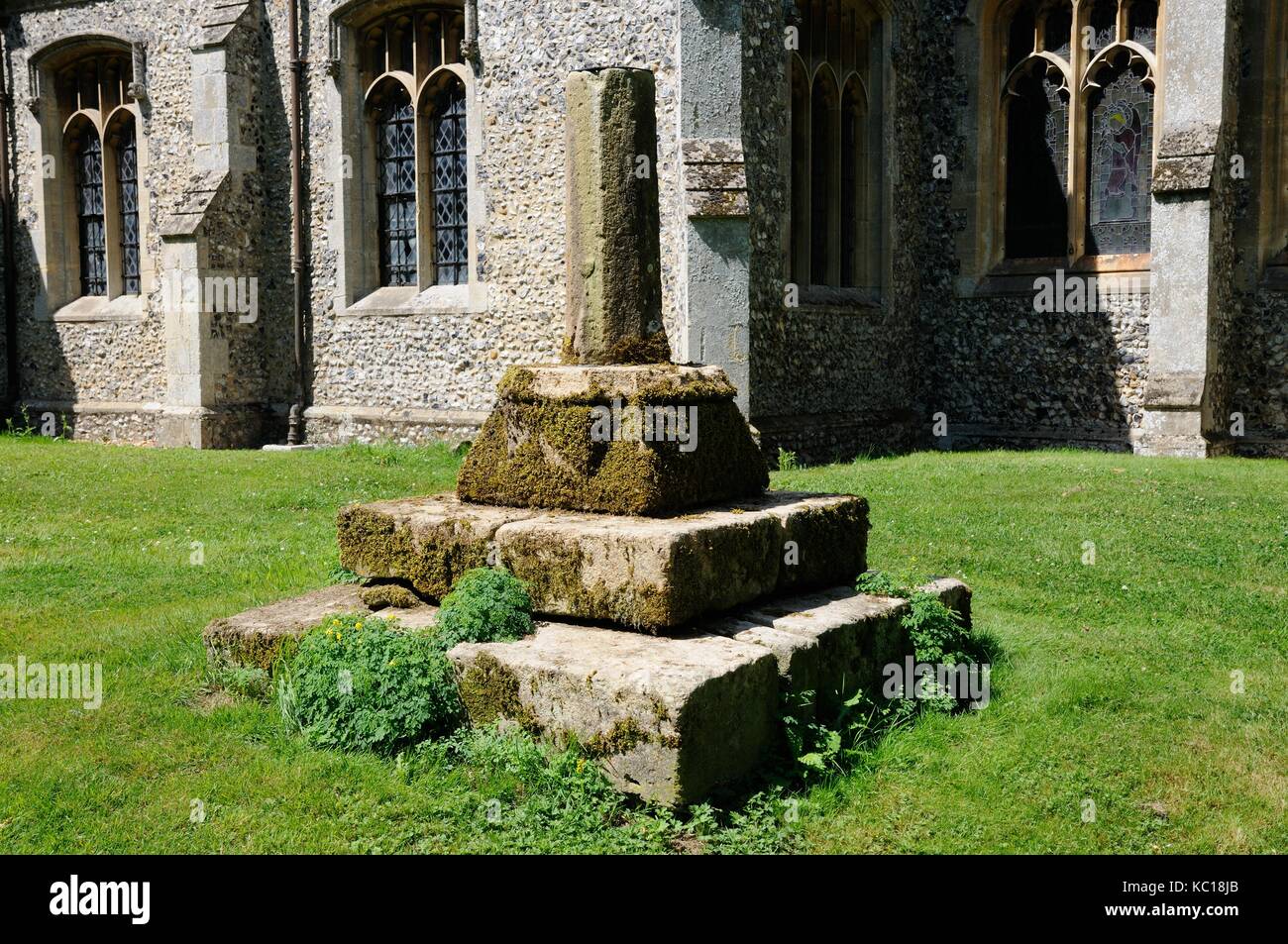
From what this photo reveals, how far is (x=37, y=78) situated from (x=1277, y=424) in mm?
19516

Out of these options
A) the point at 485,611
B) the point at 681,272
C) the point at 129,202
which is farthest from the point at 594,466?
the point at 129,202

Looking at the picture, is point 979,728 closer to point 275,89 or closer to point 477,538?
point 477,538

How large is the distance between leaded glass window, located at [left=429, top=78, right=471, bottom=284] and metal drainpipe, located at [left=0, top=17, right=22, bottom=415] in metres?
8.73

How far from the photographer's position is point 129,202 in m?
18.5

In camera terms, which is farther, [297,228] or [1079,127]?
[297,228]

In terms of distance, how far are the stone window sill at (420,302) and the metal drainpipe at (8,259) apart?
7.38 meters

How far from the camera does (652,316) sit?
17.9 ft

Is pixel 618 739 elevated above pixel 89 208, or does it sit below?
below

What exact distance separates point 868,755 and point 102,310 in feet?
56.8

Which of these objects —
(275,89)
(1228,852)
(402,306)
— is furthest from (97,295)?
(1228,852)

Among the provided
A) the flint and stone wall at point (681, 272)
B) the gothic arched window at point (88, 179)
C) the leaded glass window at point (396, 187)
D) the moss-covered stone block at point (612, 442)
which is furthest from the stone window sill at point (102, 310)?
the moss-covered stone block at point (612, 442)

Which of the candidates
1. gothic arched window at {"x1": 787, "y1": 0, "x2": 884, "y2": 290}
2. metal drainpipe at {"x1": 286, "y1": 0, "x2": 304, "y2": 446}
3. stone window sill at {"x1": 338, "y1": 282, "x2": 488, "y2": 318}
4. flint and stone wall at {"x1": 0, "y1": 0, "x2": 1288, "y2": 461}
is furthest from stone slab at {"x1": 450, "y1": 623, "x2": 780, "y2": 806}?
metal drainpipe at {"x1": 286, "y1": 0, "x2": 304, "y2": 446}

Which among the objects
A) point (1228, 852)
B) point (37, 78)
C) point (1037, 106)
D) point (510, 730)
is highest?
point (37, 78)

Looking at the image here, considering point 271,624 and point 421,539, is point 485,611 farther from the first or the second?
point 271,624
